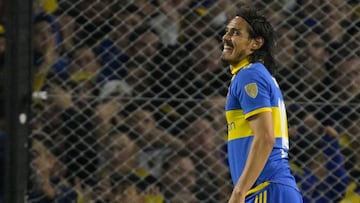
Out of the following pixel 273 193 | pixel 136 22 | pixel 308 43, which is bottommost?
pixel 273 193

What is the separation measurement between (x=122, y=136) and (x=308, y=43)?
1169 millimetres

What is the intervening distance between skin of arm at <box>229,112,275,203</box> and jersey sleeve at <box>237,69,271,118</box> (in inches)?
2.0

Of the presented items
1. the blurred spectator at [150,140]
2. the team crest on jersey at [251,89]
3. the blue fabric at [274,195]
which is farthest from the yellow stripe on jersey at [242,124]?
the blurred spectator at [150,140]

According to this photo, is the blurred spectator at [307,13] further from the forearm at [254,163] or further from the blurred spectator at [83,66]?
the forearm at [254,163]

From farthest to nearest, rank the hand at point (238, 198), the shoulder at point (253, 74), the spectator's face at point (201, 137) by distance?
the spectator's face at point (201, 137) → the shoulder at point (253, 74) → the hand at point (238, 198)

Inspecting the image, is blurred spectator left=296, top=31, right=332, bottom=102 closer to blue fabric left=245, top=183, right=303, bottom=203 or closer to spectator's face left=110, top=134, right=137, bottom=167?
spectator's face left=110, top=134, right=137, bottom=167

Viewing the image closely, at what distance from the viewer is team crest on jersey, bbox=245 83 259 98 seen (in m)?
3.44

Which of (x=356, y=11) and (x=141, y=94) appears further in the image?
(x=356, y=11)

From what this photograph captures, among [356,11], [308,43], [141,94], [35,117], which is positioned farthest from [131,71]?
[356,11]

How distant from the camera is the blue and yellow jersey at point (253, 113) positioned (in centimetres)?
344

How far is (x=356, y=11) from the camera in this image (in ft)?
16.6

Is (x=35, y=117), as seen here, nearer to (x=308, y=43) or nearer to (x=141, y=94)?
(x=141, y=94)

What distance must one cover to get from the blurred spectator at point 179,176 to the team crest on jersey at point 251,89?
1402 millimetres

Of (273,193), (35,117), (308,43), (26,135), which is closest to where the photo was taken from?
(273,193)
